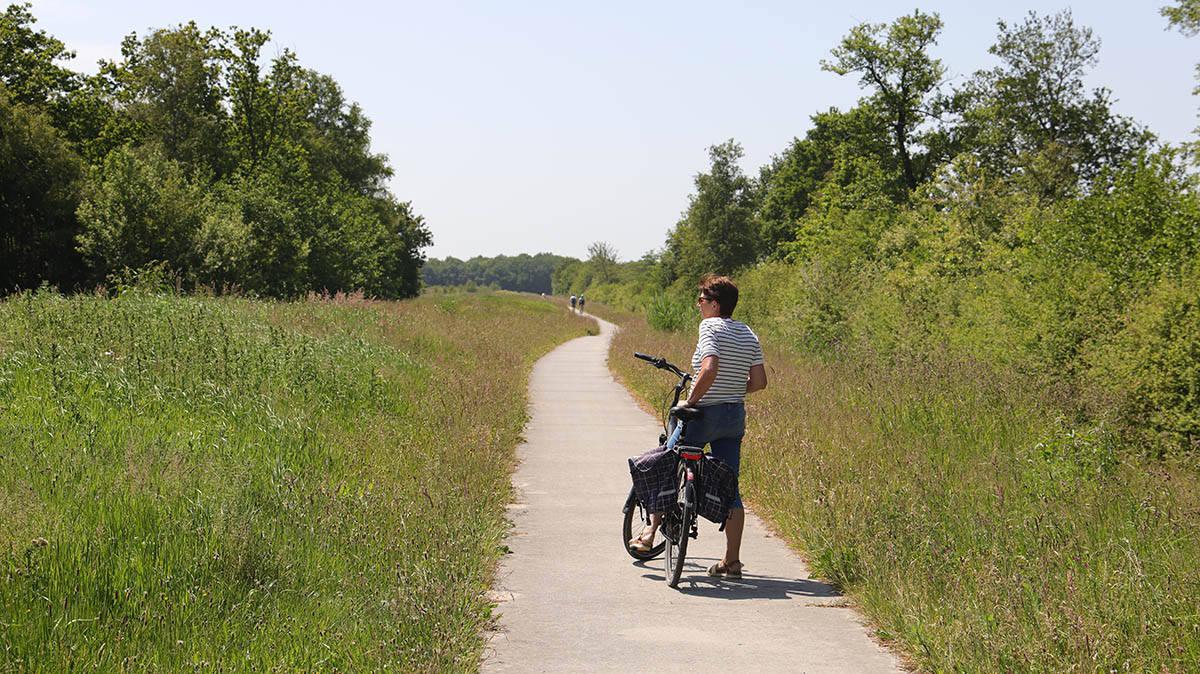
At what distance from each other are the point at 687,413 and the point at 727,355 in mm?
483

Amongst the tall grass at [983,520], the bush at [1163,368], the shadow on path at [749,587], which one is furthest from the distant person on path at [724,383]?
the bush at [1163,368]

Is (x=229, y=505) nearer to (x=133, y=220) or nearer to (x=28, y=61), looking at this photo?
(x=133, y=220)

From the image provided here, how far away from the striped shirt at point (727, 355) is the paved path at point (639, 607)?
1308 millimetres

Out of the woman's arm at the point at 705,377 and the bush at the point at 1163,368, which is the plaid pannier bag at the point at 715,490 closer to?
the woman's arm at the point at 705,377

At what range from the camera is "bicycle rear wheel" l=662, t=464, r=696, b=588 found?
6.36 m

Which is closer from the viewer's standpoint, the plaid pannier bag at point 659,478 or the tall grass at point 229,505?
the tall grass at point 229,505

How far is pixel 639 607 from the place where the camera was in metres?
5.89

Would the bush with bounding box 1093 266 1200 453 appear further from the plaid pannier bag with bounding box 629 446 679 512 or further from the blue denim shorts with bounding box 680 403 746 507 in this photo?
the plaid pannier bag with bounding box 629 446 679 512

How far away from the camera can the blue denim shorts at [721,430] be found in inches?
260

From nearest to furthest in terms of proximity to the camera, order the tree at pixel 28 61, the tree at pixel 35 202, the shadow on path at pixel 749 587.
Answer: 1. the shadow on path at pixel 749 587
2. the tree at pixel 35 202
3. the tree at pixel 28 61

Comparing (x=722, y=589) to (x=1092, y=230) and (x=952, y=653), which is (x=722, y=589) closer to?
(x=952, y=653)

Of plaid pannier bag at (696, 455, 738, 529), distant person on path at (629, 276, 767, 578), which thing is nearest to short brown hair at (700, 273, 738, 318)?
distant person on path at (629, 276, 767, 578)

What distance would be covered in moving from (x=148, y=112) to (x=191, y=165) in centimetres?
424

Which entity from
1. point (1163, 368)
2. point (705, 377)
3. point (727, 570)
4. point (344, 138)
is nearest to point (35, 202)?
point (705, 377)
